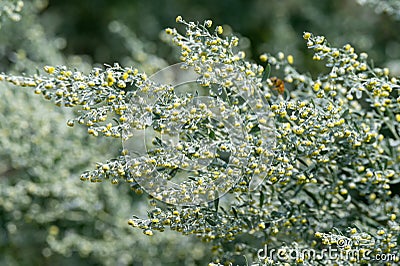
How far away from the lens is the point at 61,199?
153 centimetres

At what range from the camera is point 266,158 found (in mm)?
847

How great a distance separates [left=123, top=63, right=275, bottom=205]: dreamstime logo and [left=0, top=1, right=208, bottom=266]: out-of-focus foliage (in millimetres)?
617

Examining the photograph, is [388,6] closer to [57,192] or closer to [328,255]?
[328,255]

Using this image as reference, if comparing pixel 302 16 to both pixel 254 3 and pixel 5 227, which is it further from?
pixel 5 227

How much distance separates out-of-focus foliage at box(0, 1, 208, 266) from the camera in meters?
1.49

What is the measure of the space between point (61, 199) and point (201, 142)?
797 millimetres

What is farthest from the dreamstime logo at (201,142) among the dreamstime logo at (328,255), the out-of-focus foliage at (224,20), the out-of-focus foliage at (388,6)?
the out-of-focus foliage at (224,20)

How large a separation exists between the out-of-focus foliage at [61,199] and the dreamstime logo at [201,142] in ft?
2.02

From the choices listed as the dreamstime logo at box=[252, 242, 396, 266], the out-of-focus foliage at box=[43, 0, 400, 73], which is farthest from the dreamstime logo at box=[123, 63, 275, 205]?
the out-of-focus foliage at box=[43, 0, 400, 73]

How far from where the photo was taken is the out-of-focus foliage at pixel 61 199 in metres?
1.49

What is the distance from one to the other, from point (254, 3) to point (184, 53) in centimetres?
214

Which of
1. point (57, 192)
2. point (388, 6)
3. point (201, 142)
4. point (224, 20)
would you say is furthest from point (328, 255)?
point (224, 20)
